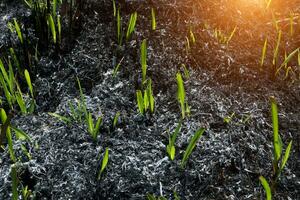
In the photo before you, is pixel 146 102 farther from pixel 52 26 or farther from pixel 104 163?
pixel 52 26

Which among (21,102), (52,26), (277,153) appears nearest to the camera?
(277,153)

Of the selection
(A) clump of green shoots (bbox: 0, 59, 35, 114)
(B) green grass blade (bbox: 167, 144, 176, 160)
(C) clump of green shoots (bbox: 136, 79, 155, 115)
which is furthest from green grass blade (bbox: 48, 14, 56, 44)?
(B) green grass blade (bbox: 167, 144, 176, 160)

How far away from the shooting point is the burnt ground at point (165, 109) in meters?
1.35

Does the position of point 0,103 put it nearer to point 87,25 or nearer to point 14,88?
point 14,88

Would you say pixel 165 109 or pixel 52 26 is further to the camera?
pixel 52 26

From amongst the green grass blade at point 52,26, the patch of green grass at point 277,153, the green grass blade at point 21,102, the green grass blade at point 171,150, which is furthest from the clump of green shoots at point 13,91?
the patch of green grass at point 277,153

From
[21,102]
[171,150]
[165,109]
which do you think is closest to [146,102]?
[165,109]

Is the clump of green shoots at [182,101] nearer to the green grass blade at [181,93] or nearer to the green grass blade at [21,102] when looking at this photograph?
the green grass blade at [181,93]

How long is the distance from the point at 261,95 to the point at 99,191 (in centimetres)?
78

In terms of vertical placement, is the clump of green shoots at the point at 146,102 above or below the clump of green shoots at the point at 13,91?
below

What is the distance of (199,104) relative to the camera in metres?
1.57

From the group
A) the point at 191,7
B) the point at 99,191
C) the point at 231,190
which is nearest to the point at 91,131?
the point at 99,191

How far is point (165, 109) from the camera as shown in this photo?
1571mm

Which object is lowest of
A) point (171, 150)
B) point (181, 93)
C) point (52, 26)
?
point (171, 150)
